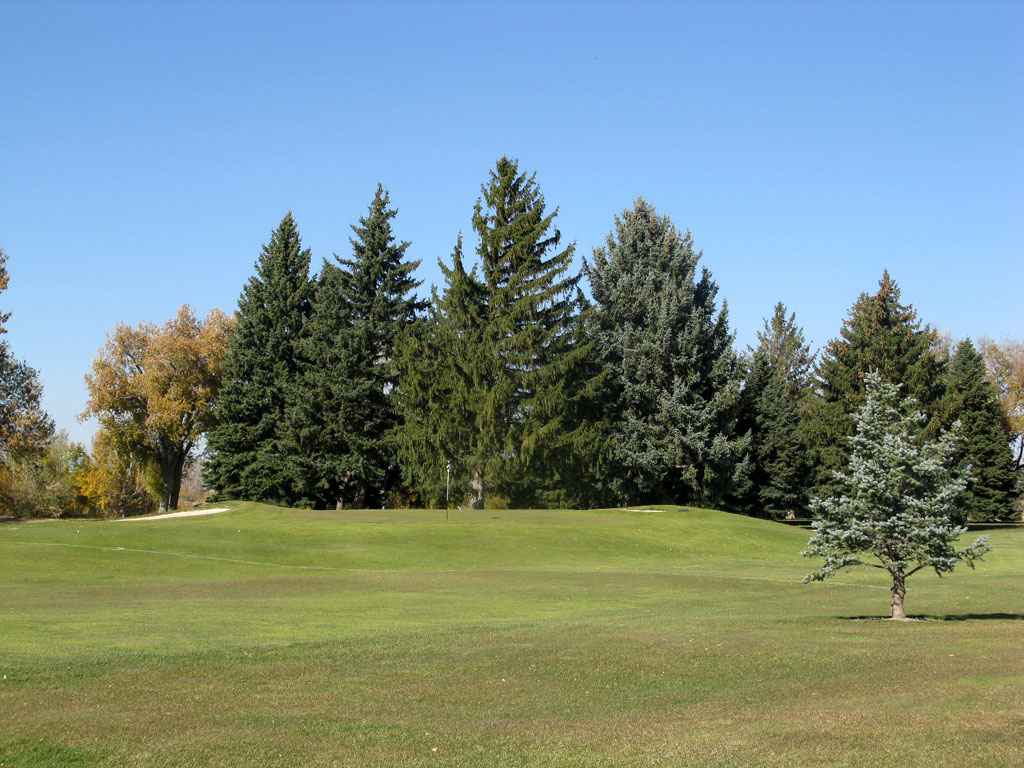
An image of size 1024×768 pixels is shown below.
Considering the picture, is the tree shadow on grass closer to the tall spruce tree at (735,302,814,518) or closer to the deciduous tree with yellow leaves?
the tall spruce tree at (735,302,814,518)

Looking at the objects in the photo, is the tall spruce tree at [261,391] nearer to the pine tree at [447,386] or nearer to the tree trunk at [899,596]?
the pine tree at [447,386]

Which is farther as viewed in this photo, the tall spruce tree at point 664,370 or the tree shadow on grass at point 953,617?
the tall spruce tree at point 664,370

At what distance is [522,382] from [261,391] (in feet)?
60.8

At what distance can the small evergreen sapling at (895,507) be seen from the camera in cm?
1617

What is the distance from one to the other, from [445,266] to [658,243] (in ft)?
53.1

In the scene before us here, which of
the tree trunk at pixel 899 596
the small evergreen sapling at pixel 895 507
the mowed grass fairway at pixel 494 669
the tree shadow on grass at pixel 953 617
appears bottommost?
the mowed grass fairway at pixel 494 669

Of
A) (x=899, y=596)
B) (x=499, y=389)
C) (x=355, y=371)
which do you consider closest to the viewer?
(x=899, y=596)

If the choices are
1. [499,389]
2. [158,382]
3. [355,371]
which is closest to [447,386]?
[499,389]

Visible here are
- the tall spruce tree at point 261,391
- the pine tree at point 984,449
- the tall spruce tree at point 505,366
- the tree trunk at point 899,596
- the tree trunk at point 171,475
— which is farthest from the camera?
the tree trunk at point 171,475

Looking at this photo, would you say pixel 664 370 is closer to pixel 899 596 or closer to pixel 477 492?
pixel 477 492

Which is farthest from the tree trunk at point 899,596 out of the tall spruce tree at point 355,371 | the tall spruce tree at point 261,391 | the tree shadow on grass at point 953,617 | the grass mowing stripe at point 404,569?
the tall spruce tree at point 261,391

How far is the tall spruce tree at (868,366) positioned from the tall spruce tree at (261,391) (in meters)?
35.0

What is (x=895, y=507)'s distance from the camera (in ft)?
54.5

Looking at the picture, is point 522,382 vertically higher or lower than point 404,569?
higher
